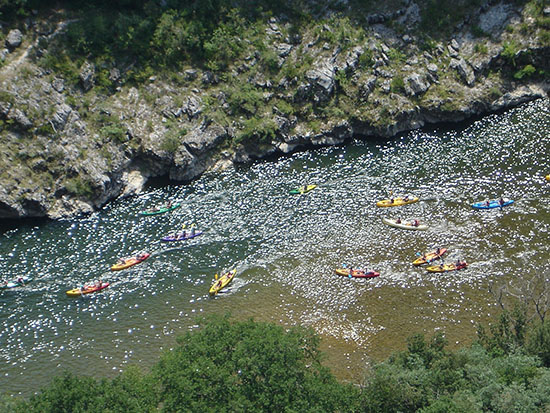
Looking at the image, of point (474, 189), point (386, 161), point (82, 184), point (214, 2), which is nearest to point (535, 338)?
point (474, 189)

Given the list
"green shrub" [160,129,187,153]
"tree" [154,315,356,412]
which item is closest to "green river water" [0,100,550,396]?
"green shrub" [160,129,187,153]

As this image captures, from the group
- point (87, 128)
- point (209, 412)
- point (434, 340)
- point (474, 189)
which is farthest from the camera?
point (87, 128)

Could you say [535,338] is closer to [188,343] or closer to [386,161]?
[188,343]

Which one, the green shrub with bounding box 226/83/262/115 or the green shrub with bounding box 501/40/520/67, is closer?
the green shrub with bounding box 226/83/262/115

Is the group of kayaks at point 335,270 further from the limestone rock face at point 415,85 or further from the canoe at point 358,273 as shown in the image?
the limestone rock face at point 415,85

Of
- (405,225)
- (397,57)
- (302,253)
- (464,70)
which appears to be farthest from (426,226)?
(397,57)

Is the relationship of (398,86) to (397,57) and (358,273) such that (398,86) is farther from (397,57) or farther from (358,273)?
(358,273)

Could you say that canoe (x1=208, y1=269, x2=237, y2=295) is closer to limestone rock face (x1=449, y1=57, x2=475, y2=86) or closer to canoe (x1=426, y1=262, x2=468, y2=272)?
canoe (x1=426, y1=262, x2=468, y2=272)

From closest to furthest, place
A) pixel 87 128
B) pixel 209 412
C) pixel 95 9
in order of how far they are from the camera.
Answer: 1. pixel 209 412
2. pixel 87 128
3. pixel 95 9
